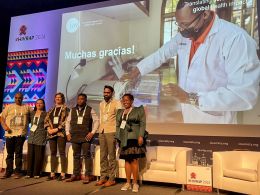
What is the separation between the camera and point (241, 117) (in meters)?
4.94

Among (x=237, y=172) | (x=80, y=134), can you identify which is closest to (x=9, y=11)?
(x=80, y=134)

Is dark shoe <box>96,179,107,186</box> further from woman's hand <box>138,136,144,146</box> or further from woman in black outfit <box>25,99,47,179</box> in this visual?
woman in black outfit <box>25,99,47,179</box>

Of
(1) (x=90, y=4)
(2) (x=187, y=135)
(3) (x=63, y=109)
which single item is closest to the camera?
(3) (x=63, y=109)

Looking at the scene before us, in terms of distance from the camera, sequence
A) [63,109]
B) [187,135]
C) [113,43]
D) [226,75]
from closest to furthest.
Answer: [63,109] → [226,75] → [187,135] → [113,43]

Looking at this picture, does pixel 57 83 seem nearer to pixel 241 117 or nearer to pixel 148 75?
pixel 148 75

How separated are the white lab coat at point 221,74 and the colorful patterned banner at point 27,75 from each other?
119 inches

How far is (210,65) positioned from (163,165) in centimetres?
185

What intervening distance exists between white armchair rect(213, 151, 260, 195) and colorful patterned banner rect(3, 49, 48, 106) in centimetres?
414

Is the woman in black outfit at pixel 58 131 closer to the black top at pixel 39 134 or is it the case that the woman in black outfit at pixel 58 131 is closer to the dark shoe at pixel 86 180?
the black top at pixel 39 134

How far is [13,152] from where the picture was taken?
493 cm

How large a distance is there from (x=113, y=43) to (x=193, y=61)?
1612 mm

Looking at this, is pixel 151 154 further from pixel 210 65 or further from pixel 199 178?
pixel 210 65

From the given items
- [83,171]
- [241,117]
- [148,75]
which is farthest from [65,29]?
[241,117]

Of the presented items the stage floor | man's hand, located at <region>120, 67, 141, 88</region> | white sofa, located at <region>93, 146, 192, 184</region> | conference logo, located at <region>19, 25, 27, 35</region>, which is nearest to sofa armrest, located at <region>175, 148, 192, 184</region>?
white sofa, located at <region>93, 146, 192, 184</region>
